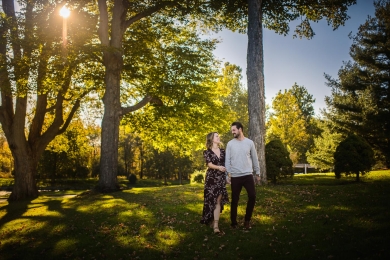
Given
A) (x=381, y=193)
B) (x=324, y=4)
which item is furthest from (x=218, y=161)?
(x=324, y=4)

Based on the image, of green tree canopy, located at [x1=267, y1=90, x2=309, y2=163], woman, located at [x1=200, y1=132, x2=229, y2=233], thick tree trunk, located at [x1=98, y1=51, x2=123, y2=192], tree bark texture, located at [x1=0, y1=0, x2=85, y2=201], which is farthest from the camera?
green tree canopy, located at [x1=267, y1=90, x2=309, y2=163]

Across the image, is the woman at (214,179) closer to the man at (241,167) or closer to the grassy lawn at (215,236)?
the man at (241,167)

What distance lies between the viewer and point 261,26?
12.5 metres

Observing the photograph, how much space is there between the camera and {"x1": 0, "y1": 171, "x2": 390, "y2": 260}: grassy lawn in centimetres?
489

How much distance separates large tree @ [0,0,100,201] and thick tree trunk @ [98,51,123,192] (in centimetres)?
167

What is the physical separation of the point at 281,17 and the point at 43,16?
13.9 m

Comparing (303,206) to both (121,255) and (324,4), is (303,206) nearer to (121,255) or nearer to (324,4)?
(121,255)

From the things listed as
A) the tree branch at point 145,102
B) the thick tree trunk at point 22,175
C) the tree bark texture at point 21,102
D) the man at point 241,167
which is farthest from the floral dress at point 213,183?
the thick tree trunk at point 22,175

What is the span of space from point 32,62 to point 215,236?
13.7 m

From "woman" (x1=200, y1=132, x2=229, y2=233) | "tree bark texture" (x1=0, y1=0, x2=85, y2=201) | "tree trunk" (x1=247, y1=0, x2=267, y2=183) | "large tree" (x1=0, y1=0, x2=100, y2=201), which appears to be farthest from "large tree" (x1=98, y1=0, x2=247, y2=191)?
"woman" (x1=200, y1=132, x2=229, y2=233)

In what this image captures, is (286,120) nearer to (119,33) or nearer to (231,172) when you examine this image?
(119,33)

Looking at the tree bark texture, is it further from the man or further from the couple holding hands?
the man

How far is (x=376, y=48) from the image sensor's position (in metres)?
22.6

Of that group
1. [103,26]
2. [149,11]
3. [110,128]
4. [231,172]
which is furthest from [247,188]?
[149,11]
